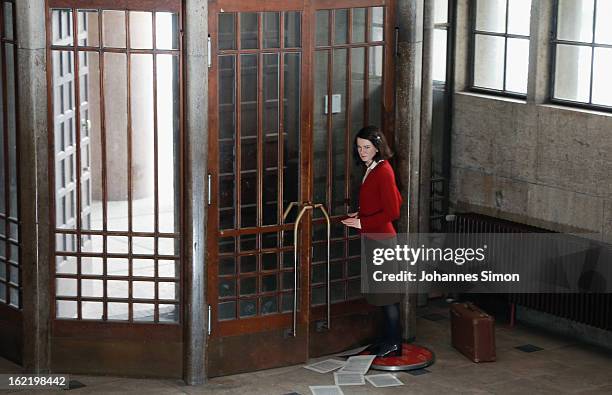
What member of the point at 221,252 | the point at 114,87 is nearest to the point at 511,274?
the point at 221,252

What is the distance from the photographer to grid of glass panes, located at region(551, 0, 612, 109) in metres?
8.59

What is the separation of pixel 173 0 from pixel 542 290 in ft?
12.2

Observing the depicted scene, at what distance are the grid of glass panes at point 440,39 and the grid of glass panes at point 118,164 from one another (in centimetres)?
269

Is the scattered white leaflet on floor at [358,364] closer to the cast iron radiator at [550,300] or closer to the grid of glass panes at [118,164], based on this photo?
the grid of glass panes at [118,164]

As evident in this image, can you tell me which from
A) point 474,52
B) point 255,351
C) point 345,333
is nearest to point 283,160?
point 255,351

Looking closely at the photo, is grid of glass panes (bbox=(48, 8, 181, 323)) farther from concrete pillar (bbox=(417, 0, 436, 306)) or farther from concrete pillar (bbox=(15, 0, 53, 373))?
concrete pillar (bbox=(417, 0, 436, 306))

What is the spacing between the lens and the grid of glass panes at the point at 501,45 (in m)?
9.22

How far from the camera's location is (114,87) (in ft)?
A: 25.4

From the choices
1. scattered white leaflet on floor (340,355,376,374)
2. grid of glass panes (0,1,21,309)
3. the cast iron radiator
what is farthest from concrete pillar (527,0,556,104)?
grid of glass panes (0,1,21,309)

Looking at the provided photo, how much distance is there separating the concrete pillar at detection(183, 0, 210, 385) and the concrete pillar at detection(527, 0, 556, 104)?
112 inches

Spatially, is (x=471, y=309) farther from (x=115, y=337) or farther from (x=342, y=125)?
(x=115, y=337)

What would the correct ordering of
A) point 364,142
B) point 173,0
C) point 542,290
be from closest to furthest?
point 173,0 → point 364,142 → point 542,290

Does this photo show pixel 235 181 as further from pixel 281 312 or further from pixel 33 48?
pixel 33 48

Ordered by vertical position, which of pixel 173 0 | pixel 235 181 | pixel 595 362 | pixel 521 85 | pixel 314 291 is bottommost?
pixel 595 362
